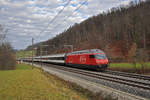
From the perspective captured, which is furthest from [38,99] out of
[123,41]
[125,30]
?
[125,30]

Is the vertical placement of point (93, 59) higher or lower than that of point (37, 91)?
higher

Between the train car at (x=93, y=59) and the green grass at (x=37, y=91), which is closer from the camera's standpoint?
the green grass at (x=37, y=91)

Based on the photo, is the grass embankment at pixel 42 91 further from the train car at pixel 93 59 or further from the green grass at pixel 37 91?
the train car at pixel 93 59

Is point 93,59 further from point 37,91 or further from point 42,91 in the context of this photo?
point 37,91

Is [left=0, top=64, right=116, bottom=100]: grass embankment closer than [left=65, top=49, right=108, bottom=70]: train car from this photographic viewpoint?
Yes

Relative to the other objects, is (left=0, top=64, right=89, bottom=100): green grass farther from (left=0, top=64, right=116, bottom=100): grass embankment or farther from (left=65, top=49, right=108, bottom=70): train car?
(left=65, top=49, right=108, bottom=70): train car

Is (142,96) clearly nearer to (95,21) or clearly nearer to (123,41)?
(123,41)

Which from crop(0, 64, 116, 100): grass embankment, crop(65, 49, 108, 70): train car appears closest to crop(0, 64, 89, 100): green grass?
crop(0, 64, 116, 100): grass embankment

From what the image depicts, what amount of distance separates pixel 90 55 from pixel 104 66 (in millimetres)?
2850

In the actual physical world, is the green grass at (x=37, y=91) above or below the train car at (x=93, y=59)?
below

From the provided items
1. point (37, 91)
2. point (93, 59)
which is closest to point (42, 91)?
point (37, 91)

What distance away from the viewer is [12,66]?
45.7 m

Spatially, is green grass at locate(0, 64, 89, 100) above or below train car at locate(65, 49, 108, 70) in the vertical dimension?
below

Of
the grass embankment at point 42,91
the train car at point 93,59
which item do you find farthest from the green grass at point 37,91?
the train car at point 93,59
